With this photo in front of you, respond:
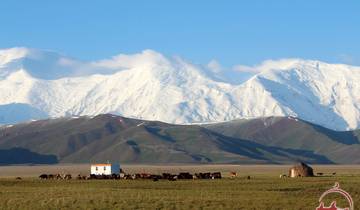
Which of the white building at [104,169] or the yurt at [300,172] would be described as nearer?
the yurt at [300,172]

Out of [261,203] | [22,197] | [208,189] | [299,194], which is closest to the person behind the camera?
[261,203]

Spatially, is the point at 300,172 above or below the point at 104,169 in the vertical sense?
below

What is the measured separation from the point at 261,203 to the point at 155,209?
347 inches

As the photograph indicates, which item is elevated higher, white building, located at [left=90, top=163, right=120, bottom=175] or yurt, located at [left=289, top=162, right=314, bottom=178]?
white building, located at [left=90, top=163, right=120, bottom=175]

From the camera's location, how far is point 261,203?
64812 mm

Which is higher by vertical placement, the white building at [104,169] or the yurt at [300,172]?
the white building at [104,169]

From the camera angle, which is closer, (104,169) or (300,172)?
(300,172)

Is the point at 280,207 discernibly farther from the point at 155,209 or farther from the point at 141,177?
the point at 141,177

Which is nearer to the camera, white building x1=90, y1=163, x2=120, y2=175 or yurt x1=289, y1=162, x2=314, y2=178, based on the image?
yurt x1=289, y1=162, x2=314, y2=178

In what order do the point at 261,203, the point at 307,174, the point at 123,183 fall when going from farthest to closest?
the point at 307,174 < the point at 123,183 < the point at 261,203

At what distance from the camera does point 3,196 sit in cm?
7369

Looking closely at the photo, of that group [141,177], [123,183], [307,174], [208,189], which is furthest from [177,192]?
[307,174]

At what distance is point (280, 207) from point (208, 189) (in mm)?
23102

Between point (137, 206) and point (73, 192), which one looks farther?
point (73, 192)
